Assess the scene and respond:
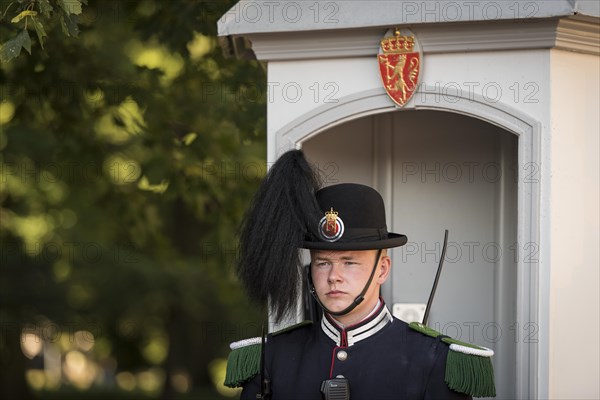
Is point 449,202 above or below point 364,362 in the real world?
above

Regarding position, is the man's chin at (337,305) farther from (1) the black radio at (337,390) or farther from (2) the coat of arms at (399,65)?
(2) the coat of arms at (399,65)

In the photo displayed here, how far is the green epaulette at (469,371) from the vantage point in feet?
10.5

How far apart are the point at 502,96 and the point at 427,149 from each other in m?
1.06

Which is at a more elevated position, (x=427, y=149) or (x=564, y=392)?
(x=427, y=149)

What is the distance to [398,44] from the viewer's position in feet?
13.0

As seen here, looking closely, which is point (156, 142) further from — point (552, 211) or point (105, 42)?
point (552, 211)

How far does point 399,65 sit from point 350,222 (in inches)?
35.0

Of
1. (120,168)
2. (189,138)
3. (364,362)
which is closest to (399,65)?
(364,362)

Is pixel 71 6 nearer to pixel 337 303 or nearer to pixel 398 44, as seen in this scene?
pixel 398 44

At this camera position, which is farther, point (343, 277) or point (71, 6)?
point (71, 6)

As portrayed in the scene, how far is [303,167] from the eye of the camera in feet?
11.1

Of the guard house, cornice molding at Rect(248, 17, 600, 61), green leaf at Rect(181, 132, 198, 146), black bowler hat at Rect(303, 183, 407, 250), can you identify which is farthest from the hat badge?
green leaf at Rect(181, 132, 198, 146)

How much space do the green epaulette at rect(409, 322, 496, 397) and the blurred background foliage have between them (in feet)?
2.83

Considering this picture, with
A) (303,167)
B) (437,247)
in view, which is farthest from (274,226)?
(437,247)
